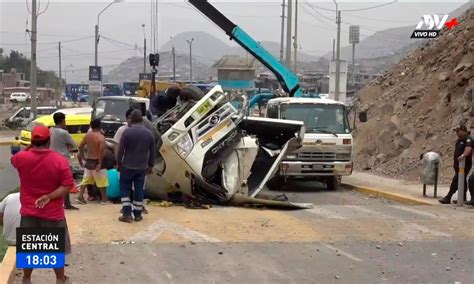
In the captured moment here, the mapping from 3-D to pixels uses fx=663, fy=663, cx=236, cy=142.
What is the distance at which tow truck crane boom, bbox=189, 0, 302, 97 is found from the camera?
20062 mm

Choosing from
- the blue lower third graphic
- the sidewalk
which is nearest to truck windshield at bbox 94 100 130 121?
the sidewalk

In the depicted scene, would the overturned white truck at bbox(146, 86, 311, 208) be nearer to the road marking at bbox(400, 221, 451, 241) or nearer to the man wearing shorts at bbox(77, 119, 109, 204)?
the man wearing shorts at bbox(77, 119, 109, 204)

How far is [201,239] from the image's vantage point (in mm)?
9266

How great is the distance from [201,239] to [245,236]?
27.3 inches

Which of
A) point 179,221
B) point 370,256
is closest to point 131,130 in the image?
point 179,221

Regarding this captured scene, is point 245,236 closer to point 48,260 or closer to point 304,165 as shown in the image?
point 48,260

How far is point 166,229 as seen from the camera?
9820 millimetres

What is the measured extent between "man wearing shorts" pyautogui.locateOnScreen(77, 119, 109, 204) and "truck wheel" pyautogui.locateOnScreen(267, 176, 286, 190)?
608cm

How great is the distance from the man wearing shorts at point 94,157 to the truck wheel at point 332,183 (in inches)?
280

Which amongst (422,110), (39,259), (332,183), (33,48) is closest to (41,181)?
(39,259)

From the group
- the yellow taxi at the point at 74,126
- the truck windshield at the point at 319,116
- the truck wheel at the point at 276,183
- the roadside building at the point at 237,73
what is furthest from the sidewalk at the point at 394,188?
the roadside building at the point at 237,73

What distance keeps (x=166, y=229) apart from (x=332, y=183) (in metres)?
8.46

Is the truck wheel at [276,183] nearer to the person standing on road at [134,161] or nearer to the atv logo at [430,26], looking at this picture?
the person standing on road at [134,161]

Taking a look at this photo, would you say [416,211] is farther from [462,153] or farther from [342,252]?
[342,252]
